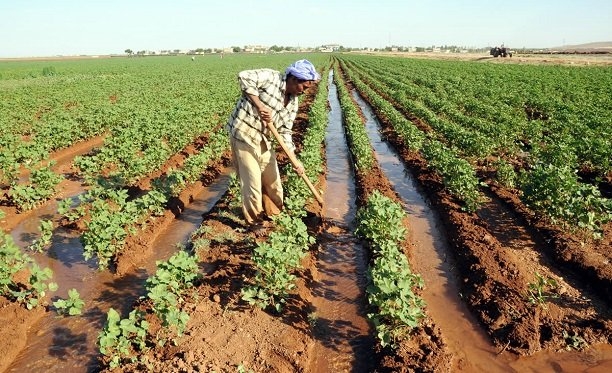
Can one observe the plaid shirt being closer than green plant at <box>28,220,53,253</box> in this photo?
Yes

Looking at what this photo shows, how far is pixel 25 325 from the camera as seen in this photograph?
14.5 ft

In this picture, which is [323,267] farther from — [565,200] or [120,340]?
[565,200]

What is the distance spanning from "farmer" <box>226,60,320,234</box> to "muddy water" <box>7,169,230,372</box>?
137cm

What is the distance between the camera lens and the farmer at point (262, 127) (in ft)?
17.0

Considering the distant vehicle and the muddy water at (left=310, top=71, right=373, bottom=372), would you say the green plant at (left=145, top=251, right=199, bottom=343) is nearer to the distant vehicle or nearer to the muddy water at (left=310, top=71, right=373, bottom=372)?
the muddy water at (left=310, top=71, right=373, bottom=372)

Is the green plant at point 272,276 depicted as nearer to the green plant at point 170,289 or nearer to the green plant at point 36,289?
the green plant at point 170,289

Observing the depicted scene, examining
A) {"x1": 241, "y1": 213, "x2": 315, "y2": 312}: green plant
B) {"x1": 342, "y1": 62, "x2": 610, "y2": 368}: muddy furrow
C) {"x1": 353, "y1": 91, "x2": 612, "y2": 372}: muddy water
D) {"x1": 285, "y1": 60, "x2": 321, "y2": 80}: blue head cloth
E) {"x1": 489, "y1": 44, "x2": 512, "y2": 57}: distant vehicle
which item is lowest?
{"x1": 353, "y1": 91, "x2": 612, "y2": 372}: muddy water

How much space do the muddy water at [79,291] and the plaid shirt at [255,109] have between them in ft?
6.85

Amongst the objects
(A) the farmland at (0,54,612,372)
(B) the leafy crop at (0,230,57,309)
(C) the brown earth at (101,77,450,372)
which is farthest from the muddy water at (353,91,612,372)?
(B) the leafy crop at (0,230,57,309)

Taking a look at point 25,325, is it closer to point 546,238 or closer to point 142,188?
point 142,188

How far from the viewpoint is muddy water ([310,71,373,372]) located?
4008 mm

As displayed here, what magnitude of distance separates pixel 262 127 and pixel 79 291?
9.97 feet

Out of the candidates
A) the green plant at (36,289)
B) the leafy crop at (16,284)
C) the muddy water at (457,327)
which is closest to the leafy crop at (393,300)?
the muddy water at (457,327)

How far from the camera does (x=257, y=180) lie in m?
6.01
